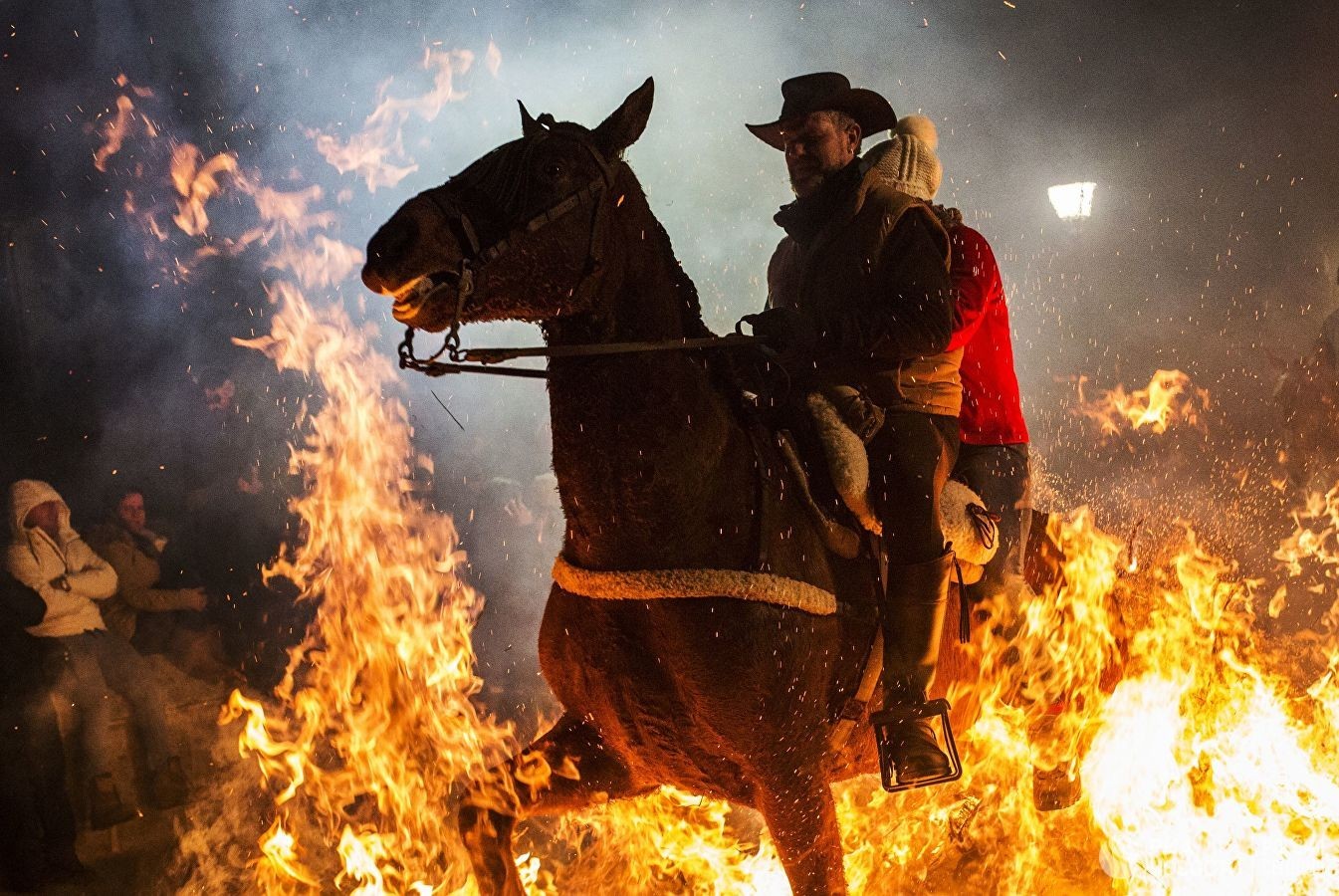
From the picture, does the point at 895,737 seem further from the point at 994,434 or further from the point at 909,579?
the point at 994,434

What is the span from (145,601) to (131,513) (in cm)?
66

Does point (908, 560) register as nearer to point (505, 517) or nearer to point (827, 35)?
point (505, 517)

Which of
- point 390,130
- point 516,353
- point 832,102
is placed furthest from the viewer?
point 390,130

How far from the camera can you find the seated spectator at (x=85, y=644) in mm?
6066

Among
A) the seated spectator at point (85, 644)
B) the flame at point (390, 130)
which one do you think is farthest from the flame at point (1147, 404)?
the seated spectator at point (85, 644)

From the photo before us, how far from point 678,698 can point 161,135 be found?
7.44 meters

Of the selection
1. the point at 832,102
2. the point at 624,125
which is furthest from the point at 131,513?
the point at 832,102

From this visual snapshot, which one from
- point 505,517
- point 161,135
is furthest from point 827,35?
point 161,135

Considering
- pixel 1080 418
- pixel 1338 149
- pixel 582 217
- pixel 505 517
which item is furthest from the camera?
pixel 1080 418

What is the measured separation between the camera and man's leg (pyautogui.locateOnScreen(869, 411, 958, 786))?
11.4 ft

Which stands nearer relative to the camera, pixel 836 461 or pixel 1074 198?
pixel 836 461

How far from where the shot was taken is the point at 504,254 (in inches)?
103

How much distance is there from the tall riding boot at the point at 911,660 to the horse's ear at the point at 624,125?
5.94ft

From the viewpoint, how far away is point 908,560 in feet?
11.4
